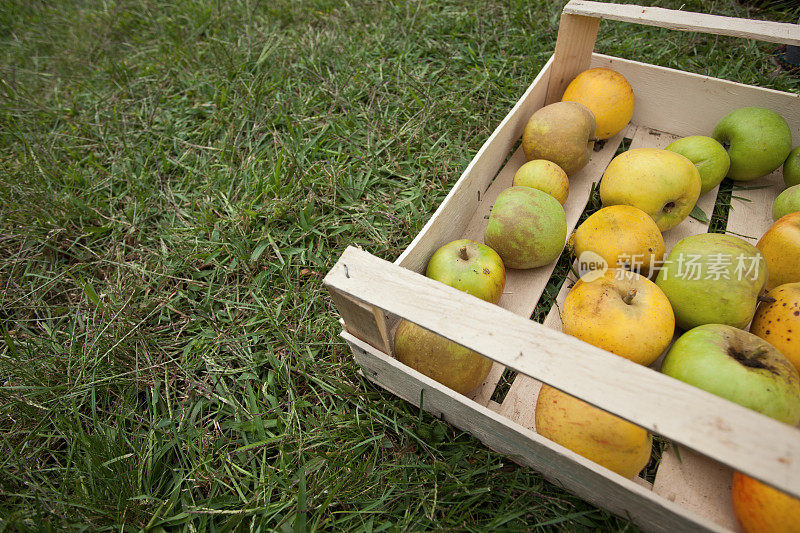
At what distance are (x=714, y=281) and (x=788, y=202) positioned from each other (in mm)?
730

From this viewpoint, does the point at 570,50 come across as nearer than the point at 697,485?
No

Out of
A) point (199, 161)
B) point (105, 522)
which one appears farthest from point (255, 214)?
point (105, 522)

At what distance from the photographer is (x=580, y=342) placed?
1.13 meters

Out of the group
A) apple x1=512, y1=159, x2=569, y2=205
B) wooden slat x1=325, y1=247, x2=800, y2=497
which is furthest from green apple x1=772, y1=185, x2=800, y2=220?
wooden slat x1=325, y1=247, x2=800, y2=497

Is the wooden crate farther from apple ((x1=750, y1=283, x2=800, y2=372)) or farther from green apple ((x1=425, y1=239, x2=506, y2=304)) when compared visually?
apple ((x1=750, y1=283, x2=800, y2=372))

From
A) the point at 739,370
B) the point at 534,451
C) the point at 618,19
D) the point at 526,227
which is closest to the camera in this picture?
the point at 739,370

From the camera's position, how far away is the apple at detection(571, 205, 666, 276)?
6.15 ft

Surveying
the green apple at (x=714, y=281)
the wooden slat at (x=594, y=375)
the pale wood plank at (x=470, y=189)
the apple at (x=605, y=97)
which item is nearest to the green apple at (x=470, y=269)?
the pale wood plank at (x=470, y=189)

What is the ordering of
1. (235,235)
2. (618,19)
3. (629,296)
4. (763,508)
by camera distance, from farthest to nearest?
(235,235), (618,19), (629,296), (763,508)

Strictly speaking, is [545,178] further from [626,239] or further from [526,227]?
[626,239]

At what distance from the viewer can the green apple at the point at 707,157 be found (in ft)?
7.22

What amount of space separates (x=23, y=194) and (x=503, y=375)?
2.92 metres

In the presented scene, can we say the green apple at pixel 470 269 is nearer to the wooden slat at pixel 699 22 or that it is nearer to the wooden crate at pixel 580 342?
the wooden crate at pixel 580 342

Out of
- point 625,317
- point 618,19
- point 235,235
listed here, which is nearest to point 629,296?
point 625,317
